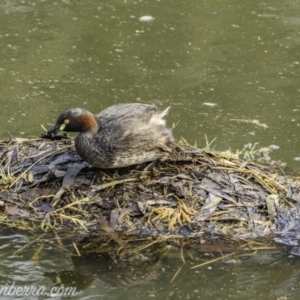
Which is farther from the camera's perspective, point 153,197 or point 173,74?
point 173,74

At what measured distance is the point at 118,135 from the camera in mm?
6613

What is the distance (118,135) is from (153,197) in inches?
24.6

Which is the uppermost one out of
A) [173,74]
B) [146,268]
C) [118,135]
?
[118,135]

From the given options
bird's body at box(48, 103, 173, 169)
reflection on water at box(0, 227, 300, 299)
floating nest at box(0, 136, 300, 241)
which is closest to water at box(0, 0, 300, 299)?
reflection on water at box(0, 227, 300, 299)

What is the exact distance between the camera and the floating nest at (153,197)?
6555 millimetres

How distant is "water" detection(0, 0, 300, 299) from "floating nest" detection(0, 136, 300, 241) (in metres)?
0.39

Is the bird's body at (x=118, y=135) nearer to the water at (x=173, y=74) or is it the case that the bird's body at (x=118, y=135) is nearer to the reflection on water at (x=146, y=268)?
the reflection on water at (x=146, y=268)

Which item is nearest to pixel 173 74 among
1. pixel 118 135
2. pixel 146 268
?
pixel 118 135

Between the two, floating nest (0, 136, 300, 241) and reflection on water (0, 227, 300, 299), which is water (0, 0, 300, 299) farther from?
floating nest (0, 136, 300, 241)

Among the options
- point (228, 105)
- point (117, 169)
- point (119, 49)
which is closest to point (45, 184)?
point (117, 169)

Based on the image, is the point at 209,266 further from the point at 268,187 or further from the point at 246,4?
the point at 246,4

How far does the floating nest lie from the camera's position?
6.55m

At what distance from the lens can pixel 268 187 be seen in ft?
22.8

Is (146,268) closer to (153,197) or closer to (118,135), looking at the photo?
(153,197)
